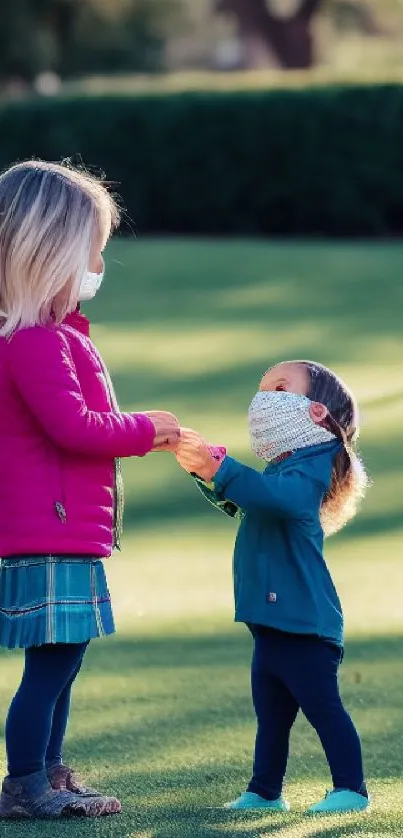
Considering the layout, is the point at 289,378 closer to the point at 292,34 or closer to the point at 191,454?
the point at 191,454

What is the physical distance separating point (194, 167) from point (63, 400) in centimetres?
1715

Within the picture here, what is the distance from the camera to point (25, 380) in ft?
11.5

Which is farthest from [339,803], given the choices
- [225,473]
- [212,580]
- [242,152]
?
[242,152]

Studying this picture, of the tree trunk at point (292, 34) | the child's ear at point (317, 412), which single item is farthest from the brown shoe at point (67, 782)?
the tree trunk at point (292, 34)

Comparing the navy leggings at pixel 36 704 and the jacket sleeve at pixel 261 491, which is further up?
the jacket sleeve at pixel 261 491

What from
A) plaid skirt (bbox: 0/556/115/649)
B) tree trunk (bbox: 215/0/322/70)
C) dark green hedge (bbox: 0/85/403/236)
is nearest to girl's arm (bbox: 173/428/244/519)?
plaid skirt (bbox: 0/556/115/649)

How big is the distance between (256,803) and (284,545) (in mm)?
600

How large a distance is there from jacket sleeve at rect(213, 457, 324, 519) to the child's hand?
0.02 m

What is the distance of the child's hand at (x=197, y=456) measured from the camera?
3.59 m

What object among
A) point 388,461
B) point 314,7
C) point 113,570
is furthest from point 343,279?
point 314,7

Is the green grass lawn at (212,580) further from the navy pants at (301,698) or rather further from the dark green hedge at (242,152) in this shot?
the dark green hedge at (242,152)

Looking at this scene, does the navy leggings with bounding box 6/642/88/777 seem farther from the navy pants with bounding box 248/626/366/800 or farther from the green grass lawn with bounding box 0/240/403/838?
the navy pants with bounding box 248/626/366/800

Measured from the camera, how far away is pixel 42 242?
11.6ft

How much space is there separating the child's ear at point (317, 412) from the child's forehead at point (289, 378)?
42mm
